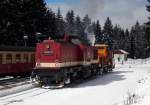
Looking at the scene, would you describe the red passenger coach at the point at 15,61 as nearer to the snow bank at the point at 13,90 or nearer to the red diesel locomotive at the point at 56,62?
the red diesel locomotive at the point at 56,62

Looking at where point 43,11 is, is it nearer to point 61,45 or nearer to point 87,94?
point 61,45

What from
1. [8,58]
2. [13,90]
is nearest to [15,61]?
[8,58]

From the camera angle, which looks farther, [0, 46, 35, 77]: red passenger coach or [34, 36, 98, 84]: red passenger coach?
[0, 46, 35, 77]: red passenger coach

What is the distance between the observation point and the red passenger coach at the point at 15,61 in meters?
29.5

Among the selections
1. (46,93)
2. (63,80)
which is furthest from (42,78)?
(46,93)

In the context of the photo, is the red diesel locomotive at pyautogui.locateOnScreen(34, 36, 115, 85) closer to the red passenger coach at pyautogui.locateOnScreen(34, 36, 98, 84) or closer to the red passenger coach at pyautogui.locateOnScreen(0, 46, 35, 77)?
the red passenger coach at pyautogui.locateOnScreen(34, 36, 98, 84)

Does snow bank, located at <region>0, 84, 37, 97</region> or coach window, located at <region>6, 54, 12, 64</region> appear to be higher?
coach window, located at <region>6, 54, 12, 64</region>

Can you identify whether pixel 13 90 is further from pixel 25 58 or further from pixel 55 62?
pixel 25 58

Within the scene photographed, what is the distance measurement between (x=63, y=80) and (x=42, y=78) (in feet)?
4.69

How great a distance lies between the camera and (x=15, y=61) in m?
31.5

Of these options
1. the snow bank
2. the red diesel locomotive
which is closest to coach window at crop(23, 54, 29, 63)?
the red diesel locomotive

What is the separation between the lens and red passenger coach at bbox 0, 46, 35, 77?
96.7ft

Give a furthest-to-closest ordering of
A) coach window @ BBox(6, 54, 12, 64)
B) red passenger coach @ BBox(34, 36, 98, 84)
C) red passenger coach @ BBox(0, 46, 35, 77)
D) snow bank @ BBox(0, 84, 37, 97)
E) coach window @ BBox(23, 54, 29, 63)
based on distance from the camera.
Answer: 1. coach window @ BBox(23, 54, 29, 63)
2. coach window @ BBox(6, 54, 12, 64)
3. red passenger coach @ BBox(0, 46, 35, 77)
4. red passenger coach @ BBox(34, 36, 98, 84)
5. snow bank @ BBox(0, 84, 37, 97)

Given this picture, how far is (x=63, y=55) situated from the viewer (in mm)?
25688
